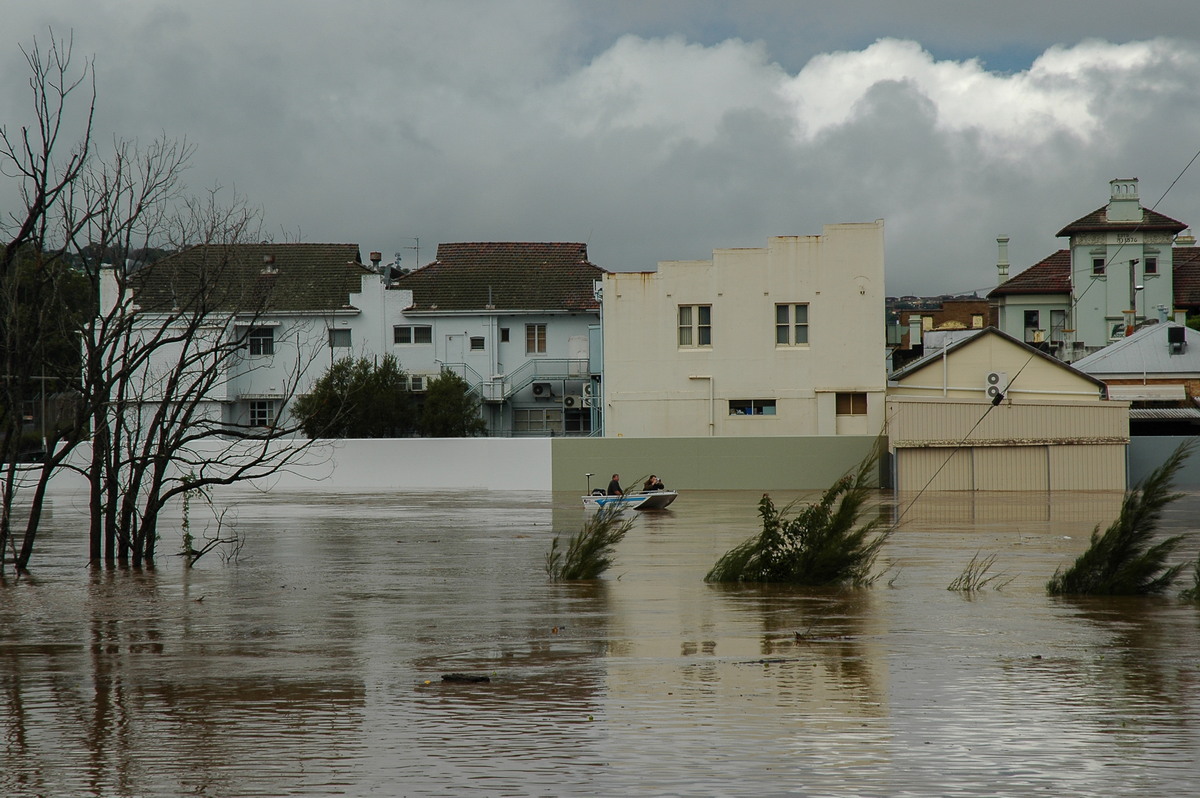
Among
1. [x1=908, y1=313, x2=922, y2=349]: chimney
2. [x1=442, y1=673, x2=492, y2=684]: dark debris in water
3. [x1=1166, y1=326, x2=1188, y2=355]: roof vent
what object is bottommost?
[x1=442, y1=673, x2=492, y2=684]: dark debris in water

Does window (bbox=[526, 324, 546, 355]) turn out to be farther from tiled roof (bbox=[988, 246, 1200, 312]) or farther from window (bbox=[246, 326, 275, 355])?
tiled roof (bbox=[988, 246, 1200, 312])

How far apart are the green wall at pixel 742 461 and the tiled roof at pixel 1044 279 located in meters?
37.9

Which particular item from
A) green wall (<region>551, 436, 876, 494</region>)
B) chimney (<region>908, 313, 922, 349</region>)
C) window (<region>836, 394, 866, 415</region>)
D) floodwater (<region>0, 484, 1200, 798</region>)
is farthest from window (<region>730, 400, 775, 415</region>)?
chimney (<region>908, 313, 922, 349</region>)

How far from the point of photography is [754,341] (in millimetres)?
50125

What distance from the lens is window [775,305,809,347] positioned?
165ft

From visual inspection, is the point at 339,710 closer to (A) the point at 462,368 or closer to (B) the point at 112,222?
(B) the point at 112,222

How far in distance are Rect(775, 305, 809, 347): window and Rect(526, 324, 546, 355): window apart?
15.6 metres

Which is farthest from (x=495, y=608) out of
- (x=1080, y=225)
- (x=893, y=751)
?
(x=1080, y=225)

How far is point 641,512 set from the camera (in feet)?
121

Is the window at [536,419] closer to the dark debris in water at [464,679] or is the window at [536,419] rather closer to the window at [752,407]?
the window at [752,407]

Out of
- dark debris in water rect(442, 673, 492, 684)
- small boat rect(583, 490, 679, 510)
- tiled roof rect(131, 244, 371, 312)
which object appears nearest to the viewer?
dark debris in water rect(442, 673, 492, 684)

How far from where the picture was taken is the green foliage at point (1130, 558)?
635 inches

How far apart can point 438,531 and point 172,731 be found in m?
20.3

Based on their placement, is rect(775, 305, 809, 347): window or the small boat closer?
the small boat
